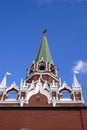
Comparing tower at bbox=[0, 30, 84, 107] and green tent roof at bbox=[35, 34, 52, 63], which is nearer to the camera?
tower at bbox=[0, 30, 84, 107]

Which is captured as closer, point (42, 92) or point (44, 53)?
point (42, 92)
